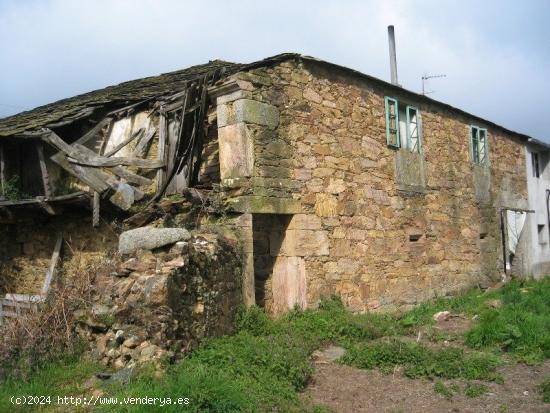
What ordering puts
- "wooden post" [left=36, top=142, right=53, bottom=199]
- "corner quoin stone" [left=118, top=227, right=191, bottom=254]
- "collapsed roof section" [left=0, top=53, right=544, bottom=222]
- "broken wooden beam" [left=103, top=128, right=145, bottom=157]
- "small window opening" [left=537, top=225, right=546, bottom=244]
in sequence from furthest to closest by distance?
"small window opening" [left=537, top=225, right=546, bottom=244] < "wooden post" [left=36, top=142, right=53, bottom=199] < "broken wooden beam" [left=103, top=128, right=145, bottom=157] < "collapsed roof section" [left=0, top=53, right=544, bottom=222] < "corner quoin stone" [left=118, top=227, right=191, bottom=254]

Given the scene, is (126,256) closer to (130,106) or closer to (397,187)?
(130,106)

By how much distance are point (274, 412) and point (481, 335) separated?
379 centimetres

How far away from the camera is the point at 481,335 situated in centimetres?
719

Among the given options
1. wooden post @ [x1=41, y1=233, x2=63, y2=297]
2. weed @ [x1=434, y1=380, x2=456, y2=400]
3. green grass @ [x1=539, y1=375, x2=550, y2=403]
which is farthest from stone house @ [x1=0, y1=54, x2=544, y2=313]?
green grass @ [x1=539, y1=375, x2=550, y2=403]

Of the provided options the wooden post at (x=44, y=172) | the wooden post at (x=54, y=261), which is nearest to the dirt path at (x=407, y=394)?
the wooden post at (x=54, y=261)

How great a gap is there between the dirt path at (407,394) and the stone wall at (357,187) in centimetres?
209

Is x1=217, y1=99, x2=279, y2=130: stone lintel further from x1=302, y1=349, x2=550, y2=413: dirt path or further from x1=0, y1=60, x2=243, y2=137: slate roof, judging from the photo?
x1=302, y1=349, x2=550, y2=413: dirt path

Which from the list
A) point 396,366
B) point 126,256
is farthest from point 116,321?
point 396,366

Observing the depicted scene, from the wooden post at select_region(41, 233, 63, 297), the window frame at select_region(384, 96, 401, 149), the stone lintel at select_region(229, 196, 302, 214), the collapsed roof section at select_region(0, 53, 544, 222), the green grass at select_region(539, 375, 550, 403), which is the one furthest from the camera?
the window frame at select_region(384, 96, 401, 149)

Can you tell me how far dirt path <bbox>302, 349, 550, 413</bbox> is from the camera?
515 centimetres

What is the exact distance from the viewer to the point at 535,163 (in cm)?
1520

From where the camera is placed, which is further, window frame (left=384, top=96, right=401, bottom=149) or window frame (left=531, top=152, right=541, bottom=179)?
window frame (left=531, top=152, right=541, bottom=179)

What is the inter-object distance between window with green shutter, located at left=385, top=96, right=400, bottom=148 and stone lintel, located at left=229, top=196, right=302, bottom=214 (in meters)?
2.84

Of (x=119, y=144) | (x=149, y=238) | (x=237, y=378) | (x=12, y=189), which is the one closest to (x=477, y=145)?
(x=119, y=144)
